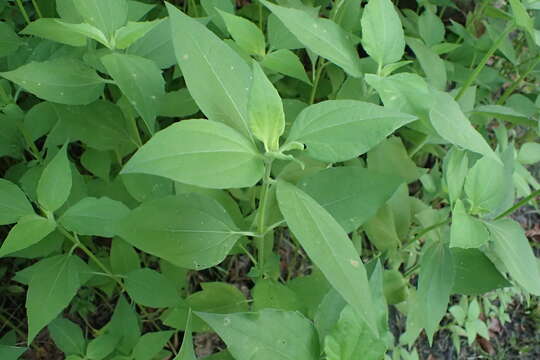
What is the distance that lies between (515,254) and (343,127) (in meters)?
0.56

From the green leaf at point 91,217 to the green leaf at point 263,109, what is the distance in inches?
16.0

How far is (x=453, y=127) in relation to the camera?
0.88 m

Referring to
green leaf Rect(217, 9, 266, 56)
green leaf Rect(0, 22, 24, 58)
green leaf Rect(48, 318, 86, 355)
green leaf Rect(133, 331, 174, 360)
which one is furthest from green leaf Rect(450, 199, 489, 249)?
green leaf Rect(0, 22, 24, 58)

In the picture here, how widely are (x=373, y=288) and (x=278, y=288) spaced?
0.76 feet

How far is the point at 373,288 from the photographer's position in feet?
2.74

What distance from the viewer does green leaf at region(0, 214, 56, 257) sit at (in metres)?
0.87

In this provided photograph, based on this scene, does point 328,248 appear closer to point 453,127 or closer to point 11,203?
point 453,127

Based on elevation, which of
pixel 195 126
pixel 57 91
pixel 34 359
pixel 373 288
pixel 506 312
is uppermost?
pixel 195 126

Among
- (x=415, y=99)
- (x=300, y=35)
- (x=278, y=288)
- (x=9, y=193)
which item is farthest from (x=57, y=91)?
(x=415, y=99)

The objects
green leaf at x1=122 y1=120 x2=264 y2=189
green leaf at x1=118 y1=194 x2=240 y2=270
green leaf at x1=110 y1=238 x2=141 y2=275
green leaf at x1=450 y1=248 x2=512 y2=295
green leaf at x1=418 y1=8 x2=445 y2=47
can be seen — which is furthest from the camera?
green leaf at x1=418 y1=8 x2=445 y2=47

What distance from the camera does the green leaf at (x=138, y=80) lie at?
881mm

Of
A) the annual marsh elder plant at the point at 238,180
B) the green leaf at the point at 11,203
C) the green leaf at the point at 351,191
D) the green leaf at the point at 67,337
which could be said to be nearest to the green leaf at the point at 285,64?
the annual marsh elder plant at the point at 238,180

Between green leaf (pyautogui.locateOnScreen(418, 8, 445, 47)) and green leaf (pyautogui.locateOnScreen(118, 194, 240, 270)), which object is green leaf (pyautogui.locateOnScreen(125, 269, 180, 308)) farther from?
green leaf (pyautogui.locateOnScreen(418, 8, 445, 47))

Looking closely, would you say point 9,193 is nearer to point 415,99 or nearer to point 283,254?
point 415,99
